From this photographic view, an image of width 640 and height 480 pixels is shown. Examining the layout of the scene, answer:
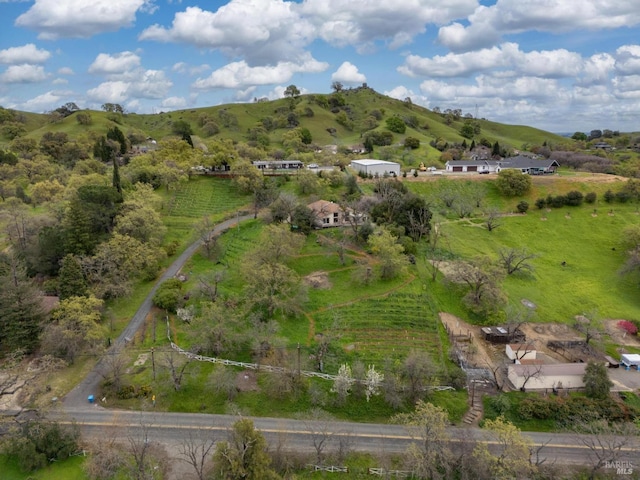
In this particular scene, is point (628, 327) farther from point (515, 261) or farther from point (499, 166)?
point (499, 166)

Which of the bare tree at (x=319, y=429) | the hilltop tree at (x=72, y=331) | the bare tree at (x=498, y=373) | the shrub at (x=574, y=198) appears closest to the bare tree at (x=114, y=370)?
the hilltop tree at (x=72, y=331)

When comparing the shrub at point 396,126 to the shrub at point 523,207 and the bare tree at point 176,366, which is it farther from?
the bare tree at point 176,366

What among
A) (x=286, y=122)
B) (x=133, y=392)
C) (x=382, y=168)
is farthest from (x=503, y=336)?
(x=286, y=122)

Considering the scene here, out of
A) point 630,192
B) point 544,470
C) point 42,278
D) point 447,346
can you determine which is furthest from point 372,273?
point 630,192

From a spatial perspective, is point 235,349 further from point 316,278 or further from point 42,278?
point 42,278

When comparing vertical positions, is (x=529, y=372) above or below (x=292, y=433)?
above

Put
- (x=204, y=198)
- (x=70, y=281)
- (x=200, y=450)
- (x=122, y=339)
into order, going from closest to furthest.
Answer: (x=200, y=450) → (x=122, y=339) → (x=70, y=281) → (x=204, y=198)
